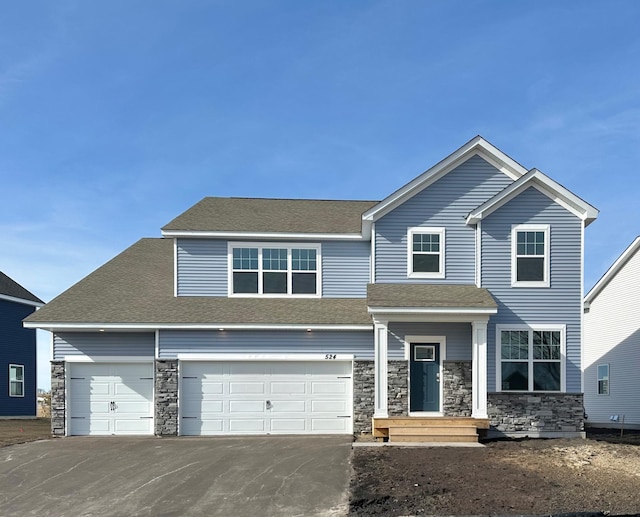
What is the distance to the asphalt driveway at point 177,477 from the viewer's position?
35.8 ft

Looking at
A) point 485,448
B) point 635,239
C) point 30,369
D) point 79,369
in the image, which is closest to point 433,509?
point 485,448

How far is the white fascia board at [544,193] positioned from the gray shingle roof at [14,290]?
2084 cm

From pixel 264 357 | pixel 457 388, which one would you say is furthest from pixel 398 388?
pixel 264 357

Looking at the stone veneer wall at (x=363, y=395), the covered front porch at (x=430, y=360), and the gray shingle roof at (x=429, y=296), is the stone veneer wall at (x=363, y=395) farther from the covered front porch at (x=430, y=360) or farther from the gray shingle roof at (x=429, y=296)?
the gray shingle roof at (x=429, y=296)

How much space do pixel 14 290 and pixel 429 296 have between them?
805 inches

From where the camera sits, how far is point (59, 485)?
491 inches

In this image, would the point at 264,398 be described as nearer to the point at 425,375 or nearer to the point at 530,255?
the point at 425,375

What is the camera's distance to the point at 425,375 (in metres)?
18.2

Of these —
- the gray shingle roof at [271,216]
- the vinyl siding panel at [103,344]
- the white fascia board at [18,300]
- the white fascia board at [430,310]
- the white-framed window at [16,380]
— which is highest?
the gray shingle roof at [271,216]

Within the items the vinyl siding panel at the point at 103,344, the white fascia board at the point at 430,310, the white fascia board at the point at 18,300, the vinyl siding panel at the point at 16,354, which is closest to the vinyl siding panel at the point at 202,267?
the vinyl siding panel at the point at 103,344

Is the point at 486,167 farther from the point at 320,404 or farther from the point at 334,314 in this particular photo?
the point at 320,404

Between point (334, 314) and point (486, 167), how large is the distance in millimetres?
6023

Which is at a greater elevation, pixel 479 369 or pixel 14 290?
pixel 14 290

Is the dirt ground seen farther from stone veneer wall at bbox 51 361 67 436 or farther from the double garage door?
stone veneer wall at bbox 51 361 67 436
